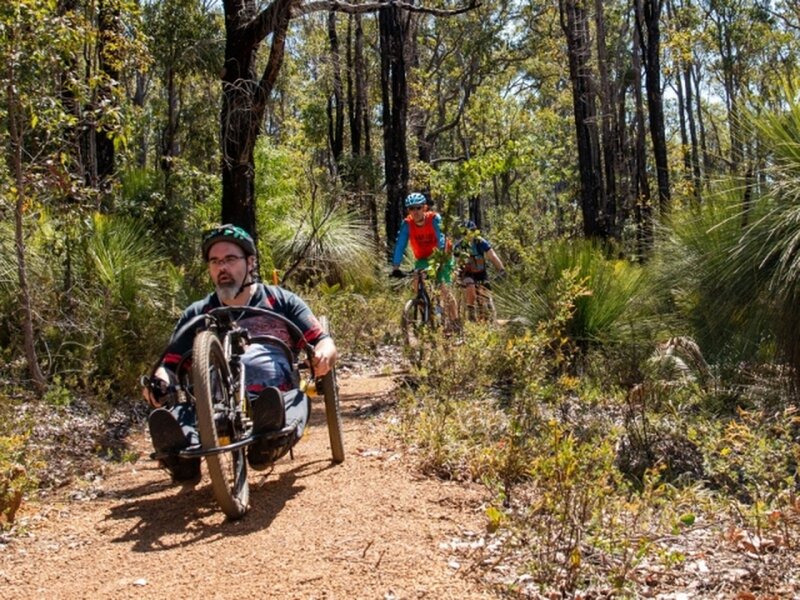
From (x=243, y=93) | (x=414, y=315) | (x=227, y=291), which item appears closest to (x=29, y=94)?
(x=243, y=93)

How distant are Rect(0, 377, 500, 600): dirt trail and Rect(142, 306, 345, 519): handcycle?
0.24 metres

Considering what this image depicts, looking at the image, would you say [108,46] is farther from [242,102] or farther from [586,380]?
[586,380]

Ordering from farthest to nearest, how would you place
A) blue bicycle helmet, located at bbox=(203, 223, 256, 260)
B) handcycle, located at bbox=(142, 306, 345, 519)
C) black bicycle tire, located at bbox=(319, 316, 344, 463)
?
black bicycle tire, located at bbox=(319, 316, 344, 463) → blue bicycle helmet, located at bbox=(203, 223, 256, 260) → handcycle, located at bbox=(142, 306, 345, 519)

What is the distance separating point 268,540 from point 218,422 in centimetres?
62

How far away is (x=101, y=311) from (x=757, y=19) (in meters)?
34.3

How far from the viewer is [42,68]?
22.4 ft

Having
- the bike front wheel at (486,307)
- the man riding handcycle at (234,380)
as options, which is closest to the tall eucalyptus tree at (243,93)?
the bike front wheel at (486,307)

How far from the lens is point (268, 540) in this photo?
3711 millimetres

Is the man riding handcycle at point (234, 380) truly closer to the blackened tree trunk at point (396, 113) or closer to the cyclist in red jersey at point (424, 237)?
the cyclist in red jersey at point (424, 237)

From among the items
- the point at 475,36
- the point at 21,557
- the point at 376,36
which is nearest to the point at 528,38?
the point at 475,36

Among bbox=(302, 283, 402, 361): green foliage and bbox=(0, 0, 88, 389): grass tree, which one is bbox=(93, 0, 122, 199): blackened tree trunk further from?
bbox=(302, 283, 402, 361): green foliage

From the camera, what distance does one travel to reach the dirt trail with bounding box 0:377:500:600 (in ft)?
10.7

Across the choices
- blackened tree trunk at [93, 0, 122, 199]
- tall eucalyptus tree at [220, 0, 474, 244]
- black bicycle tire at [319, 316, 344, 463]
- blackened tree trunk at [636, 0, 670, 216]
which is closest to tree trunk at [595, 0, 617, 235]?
blackened tree trunk at [636, 0, 670, 216]

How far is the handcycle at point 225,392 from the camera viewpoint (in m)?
3.77
